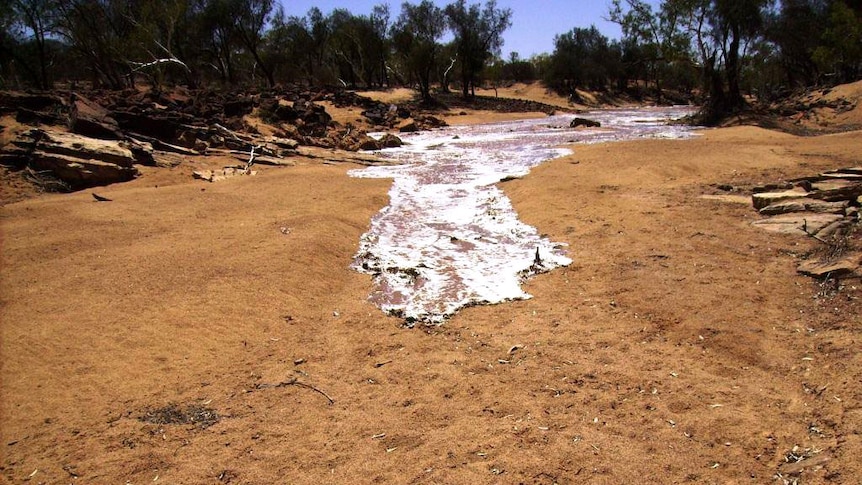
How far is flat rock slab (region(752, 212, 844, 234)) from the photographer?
6.24 m

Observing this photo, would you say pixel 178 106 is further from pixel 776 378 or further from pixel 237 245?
pixel 776 378

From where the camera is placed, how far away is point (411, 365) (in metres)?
4.41

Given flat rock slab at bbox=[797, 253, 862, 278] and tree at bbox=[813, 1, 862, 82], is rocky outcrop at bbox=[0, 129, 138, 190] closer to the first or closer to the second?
flat rock slab at bbox=[797, 253, 862, 278]

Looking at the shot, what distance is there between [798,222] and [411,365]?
18.8 feet

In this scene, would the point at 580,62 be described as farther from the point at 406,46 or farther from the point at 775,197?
the point at 775,197

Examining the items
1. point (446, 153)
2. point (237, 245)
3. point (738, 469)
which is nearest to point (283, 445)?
point (738, 469)

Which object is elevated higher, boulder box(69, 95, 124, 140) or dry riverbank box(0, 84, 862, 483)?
boulder box(69, 95, 124, 140)

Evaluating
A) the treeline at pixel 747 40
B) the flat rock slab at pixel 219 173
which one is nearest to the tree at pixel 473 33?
the treeline at pixel 747 40

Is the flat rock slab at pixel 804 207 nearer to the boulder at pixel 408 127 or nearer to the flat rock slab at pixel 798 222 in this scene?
the flat rock slab at pixel 798 222

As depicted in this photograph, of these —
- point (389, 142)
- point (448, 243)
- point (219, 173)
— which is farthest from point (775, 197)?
point (389, 142)

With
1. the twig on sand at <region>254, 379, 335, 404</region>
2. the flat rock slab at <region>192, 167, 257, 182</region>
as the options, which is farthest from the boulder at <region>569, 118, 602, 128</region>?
the twig on sand at <region>254, 379, 335, 404</region>

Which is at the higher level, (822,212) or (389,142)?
(389,142)

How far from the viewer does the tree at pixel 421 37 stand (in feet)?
133

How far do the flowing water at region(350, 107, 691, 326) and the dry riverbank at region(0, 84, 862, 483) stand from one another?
0.99 feet
